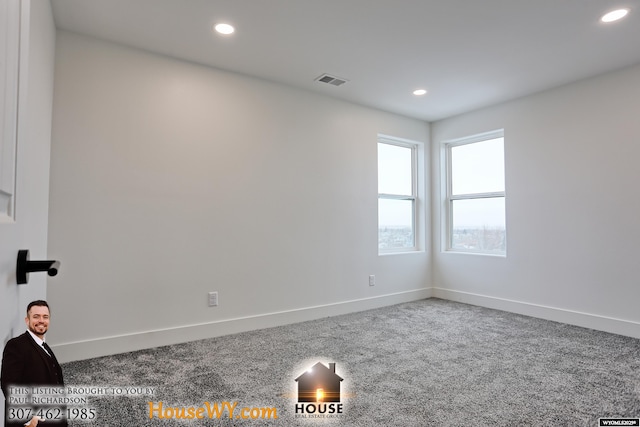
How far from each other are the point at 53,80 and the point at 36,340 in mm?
2771

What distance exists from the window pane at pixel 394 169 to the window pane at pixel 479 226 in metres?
0.75

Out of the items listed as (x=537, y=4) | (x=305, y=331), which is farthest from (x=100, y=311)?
(x=537, y=4)

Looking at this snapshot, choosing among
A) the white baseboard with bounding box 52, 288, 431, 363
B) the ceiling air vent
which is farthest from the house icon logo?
the ceiling air vent

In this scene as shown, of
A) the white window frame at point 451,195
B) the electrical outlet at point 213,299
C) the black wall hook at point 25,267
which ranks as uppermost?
the white window frame at point 451,195

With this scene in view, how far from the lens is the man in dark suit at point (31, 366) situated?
0.54 metres

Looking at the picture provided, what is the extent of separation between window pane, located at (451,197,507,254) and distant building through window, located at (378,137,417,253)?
0.58 meters

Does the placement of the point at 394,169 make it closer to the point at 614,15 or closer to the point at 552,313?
the point at 552,313

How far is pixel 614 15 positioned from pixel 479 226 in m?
2.64

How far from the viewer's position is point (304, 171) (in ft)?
12.6

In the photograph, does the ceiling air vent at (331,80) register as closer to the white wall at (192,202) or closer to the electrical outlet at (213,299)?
the white wall at (192,202)

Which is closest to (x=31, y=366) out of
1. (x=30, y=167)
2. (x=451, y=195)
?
(x=30, y=167)

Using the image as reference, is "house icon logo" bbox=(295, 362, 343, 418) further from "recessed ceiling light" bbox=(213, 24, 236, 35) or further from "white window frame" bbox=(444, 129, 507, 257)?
"white window frame" bbox=(444, 129, 507, 257)

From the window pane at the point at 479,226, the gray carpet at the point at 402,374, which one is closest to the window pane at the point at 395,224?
the window pane at the point at 479,226

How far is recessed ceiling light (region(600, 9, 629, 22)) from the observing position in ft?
8.04
